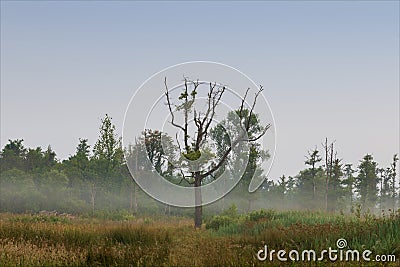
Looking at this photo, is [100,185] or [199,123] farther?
[100,185]

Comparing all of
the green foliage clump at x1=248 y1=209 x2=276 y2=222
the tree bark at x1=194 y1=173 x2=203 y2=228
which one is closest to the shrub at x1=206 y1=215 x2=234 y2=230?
the green foliage clump at x1=248 y1=209 x2=276 y2=222

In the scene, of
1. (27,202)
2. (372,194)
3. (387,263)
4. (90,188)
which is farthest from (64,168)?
(387,263)

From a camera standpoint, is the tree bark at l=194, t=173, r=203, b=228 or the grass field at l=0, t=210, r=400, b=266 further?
the tree bark at l=194, t=173, r=203, b=228

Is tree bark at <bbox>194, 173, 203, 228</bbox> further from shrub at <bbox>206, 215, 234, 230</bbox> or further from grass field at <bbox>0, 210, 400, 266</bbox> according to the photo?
grass field at <bbox>0, 210, 400, 266</bbox>

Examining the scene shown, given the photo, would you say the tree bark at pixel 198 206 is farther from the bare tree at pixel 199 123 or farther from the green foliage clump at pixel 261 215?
the green foliage clump at pixel 261 215

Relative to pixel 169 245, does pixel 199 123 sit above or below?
above

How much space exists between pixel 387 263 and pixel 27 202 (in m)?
30.9

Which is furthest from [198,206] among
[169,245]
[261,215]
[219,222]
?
[169,245]

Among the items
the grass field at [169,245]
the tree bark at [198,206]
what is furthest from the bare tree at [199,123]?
the grass field at [169,245]

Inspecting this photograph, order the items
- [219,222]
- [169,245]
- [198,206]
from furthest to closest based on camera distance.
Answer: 1. [198,206]
2. [219,222]
3. [169,245]

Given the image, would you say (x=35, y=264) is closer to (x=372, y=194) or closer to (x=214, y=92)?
(x=214, y=92)

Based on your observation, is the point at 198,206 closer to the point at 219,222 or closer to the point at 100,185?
the point at 219,222

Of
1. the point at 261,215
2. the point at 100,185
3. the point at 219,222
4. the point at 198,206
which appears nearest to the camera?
the point at 261,215

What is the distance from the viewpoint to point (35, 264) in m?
7.74
